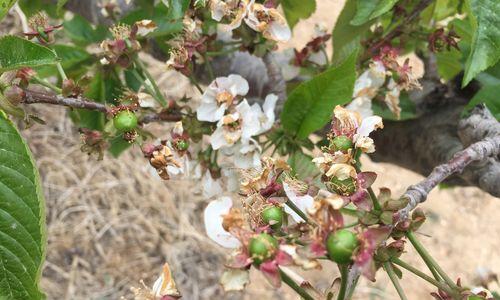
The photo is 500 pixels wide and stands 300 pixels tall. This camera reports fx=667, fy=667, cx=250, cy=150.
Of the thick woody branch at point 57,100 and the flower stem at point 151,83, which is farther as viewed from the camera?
the flower stem at point 151,83

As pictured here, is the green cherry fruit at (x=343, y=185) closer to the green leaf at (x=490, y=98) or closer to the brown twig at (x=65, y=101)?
the brown twig at (x=65, y=101)

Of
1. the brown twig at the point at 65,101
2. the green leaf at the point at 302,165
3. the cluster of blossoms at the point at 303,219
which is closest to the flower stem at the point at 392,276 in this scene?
the cluster of blossoms at the point at 303,219

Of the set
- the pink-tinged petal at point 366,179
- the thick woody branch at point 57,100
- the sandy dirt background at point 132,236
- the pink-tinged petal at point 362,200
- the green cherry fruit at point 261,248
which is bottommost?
the sandy dirt background at point 132,236

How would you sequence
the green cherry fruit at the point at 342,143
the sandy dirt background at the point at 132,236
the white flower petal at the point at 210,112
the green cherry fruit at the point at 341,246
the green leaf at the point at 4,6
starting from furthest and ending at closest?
1. the sandy dirt background at the point at 132,236
2. the white flower petal at the point at 210,112
3. the green leaf at the point at 4,6
4. the green cherry fruit at the point at 342,143
5. the green cherry fruit at the point at 341,246

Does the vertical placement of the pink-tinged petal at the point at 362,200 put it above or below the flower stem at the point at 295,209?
above

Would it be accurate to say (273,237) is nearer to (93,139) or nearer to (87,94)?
(93,139)

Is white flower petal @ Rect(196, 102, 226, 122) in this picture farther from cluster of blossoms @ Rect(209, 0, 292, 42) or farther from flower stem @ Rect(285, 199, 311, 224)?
flower stem @ Rect(285, 199, 311, 224)

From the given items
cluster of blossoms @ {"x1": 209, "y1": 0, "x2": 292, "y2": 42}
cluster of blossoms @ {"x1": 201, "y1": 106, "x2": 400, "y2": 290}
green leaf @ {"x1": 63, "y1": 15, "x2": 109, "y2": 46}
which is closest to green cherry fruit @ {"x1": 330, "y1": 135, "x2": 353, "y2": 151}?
cluster of blossoms @ {"x1": 201, "y1": 106, "x2": 400, "y2": 290}

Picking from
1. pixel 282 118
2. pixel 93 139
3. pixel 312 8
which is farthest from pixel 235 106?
pixel 312 8
